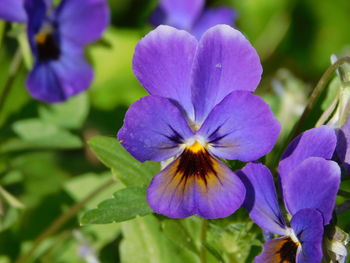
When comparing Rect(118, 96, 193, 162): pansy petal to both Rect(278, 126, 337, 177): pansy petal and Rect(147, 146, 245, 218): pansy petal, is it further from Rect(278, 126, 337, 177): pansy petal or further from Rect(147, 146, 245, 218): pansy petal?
Rect(278, 126, 337, 177): pansy petal

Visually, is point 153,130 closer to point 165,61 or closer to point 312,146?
point 165,61

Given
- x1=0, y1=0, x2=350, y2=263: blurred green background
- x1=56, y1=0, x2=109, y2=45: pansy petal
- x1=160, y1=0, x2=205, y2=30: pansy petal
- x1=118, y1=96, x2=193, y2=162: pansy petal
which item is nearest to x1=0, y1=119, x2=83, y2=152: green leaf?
x1=0, y1=0, x2=350, y2=263: blurred green background

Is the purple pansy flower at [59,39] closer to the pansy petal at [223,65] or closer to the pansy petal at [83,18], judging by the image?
the pansy petal at [83,18]

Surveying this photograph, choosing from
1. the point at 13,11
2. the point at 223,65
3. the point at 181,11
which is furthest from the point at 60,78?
the point at 223,65

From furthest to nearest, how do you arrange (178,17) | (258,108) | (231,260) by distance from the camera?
(178,17)
(231,260)
(258,108)

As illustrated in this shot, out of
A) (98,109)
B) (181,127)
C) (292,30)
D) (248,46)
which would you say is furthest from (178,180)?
(292,30)

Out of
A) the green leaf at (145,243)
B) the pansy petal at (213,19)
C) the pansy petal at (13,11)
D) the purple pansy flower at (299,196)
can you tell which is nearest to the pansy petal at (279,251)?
the purple pansy flower at (299,196)

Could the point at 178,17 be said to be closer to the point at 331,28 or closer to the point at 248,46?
the point at 331,28
